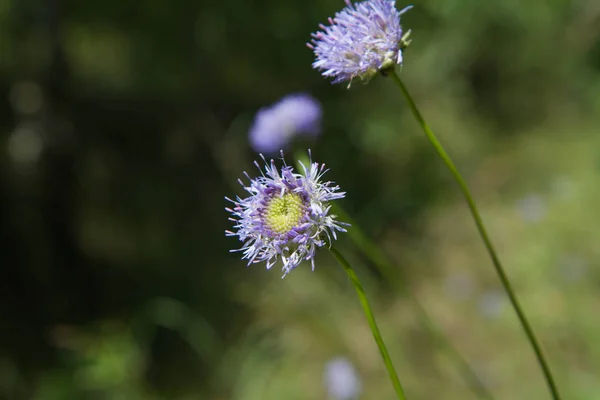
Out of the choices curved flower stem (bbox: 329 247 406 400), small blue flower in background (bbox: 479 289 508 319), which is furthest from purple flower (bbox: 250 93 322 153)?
small blue flower in background (bbox: 479 289 508 319)

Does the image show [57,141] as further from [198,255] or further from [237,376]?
[237,376]

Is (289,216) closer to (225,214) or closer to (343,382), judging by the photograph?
(343,382)

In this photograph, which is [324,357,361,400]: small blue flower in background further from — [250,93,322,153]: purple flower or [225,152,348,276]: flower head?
[225,152,348,276]: flower head

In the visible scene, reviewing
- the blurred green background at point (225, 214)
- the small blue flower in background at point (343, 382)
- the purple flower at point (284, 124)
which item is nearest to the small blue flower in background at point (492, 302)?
Result: the blurred green background at point (225, 214)

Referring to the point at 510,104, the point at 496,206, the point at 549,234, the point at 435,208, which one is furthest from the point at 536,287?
the point at 510,104

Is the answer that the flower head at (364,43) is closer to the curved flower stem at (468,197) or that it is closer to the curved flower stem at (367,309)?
the curved flower stem at (468,197)

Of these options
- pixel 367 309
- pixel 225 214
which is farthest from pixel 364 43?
pixel 225 214
